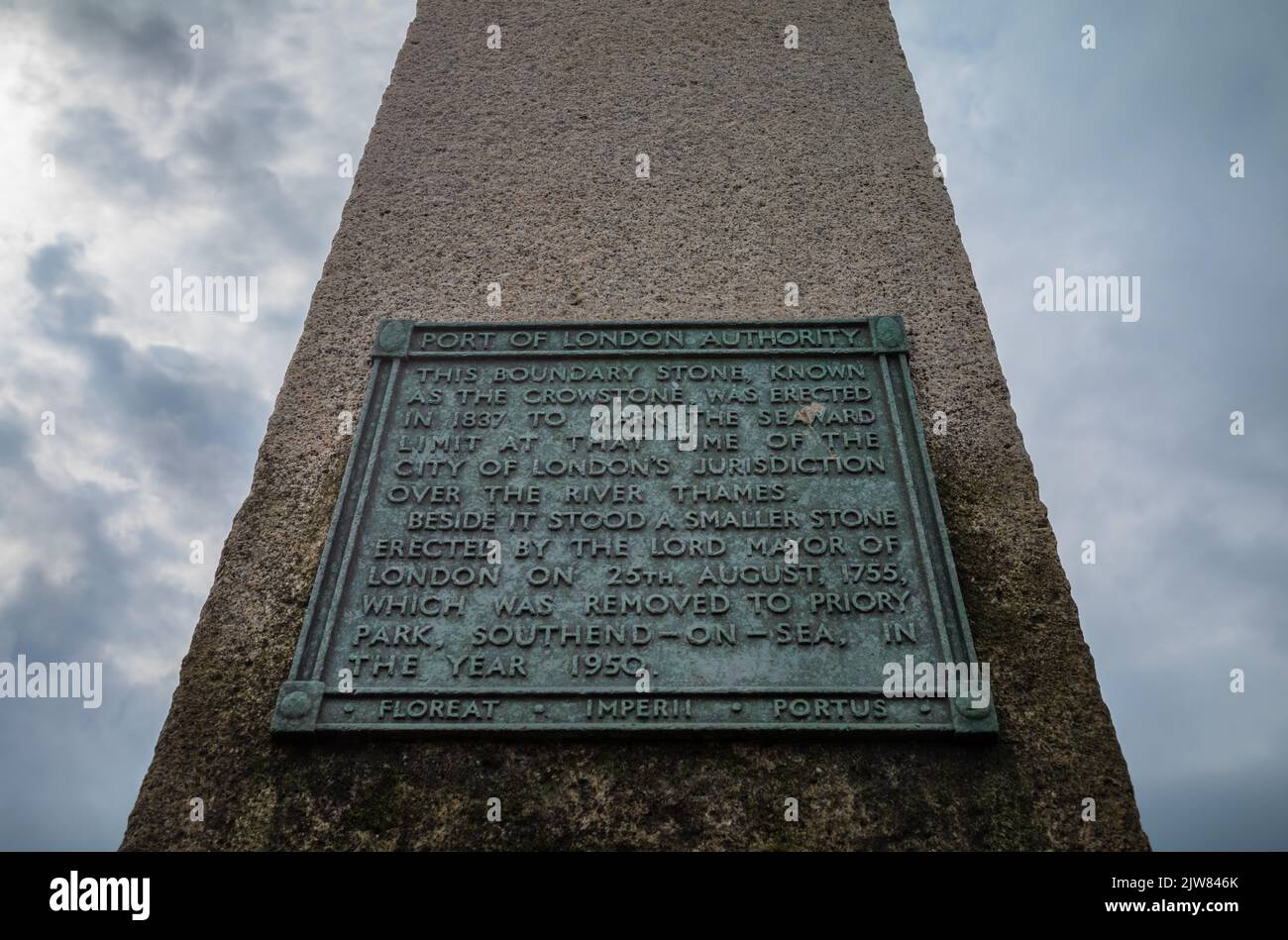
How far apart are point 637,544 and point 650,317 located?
1048 millimetres

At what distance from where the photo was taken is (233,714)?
266 cm

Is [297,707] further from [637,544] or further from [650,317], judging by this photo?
[650,317]

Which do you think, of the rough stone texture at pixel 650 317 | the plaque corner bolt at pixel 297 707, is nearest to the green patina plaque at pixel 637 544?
the plaque corner bolt at pixel 297 707

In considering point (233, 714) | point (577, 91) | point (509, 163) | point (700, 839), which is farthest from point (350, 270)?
point (700, 839)

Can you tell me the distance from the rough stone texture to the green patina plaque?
125 mm

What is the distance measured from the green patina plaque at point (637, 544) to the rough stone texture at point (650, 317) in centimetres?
13

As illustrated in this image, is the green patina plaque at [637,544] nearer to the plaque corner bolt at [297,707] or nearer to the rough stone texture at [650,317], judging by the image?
the plaque corner bolt at [297,707]

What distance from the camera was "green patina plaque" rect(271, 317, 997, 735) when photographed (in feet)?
8.36

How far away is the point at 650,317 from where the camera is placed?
3.46m

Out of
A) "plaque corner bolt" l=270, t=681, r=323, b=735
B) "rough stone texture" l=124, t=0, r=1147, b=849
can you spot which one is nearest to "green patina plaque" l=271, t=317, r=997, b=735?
"plaque corner bolt" l=270, t=681, r=323, b=735

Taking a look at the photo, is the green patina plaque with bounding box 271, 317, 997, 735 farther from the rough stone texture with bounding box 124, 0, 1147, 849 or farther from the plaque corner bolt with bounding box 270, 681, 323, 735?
the rough stone texture with bounding box 124, 0, 1147, 849

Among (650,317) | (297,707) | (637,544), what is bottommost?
(297,707)

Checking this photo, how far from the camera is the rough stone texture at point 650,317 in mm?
2418

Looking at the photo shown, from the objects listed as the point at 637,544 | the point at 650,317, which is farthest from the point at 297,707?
the point at 650,317
